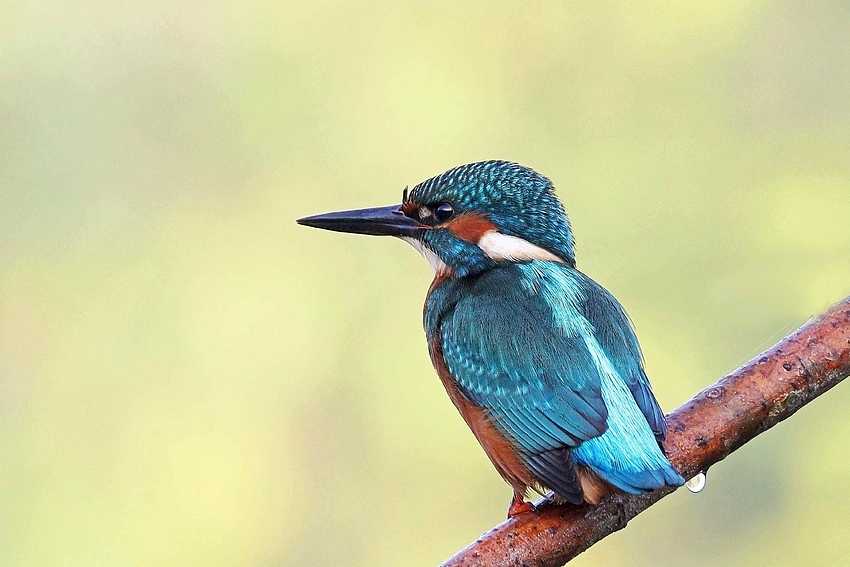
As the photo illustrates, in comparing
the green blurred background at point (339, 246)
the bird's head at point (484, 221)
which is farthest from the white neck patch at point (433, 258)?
the green blurred background at point (339, 246)

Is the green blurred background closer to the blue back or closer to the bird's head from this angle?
the bird's head

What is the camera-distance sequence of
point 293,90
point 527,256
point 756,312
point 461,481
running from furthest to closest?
point 293,90
point 461,481
point 756,312
point 527,256

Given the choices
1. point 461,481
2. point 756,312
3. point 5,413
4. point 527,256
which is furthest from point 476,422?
point 5,413

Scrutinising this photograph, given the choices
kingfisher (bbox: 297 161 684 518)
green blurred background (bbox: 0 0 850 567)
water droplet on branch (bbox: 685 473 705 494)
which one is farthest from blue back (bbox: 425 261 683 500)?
green blurred background (bbox: 0 0 850 567)

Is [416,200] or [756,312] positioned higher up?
[416,200]

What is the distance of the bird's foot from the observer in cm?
174

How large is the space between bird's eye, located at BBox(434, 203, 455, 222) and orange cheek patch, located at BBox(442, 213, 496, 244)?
25mm

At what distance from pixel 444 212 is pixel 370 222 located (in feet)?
0.51

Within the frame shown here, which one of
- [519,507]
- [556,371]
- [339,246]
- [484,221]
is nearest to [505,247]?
[484,221]

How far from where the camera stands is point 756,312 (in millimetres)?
3377

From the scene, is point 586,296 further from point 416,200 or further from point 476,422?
point 416,200

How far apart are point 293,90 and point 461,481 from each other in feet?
6.28

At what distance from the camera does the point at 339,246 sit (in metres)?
4.33

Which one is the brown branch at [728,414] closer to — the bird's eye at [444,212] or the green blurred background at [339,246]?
the bird's eye at [444,212]
